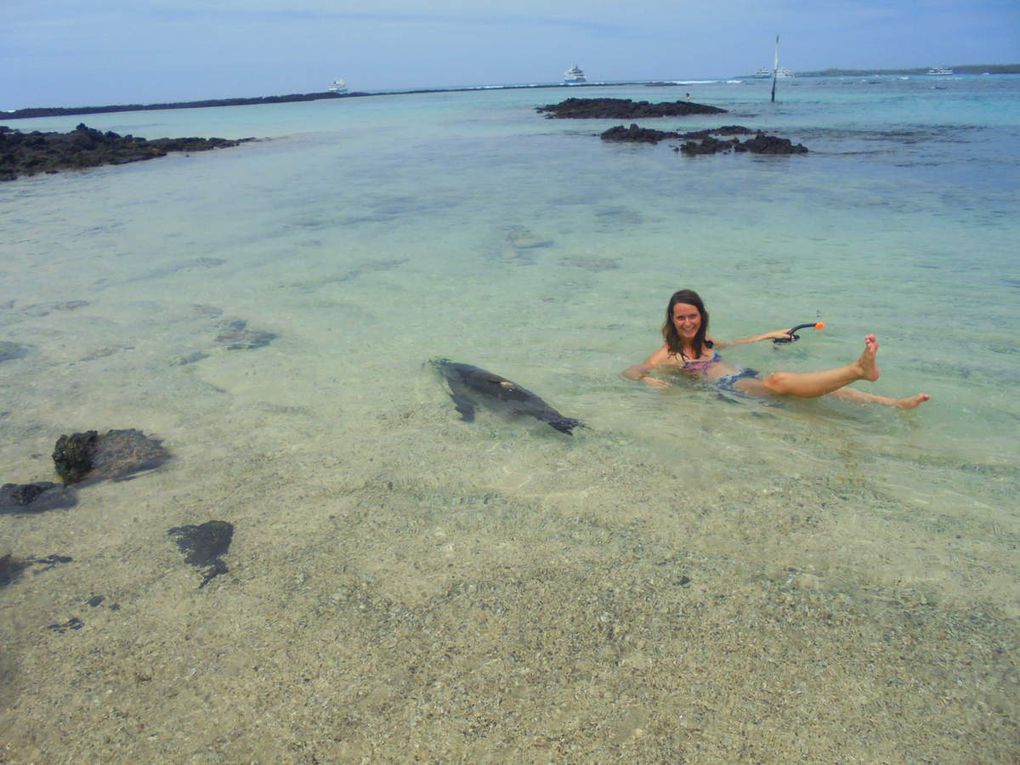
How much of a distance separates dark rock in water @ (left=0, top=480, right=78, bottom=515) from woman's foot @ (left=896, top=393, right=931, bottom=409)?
6.24 m

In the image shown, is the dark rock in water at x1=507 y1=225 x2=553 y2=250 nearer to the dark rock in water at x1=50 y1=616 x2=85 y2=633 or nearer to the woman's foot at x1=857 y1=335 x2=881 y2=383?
the woman's foot at x1=857 y1=335 x2=881 y2=383

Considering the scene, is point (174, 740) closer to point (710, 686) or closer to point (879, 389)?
point (710, 686)

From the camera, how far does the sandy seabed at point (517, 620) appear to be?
2.64 m

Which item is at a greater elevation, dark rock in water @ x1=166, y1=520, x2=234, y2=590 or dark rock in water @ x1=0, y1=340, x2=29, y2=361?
dark rock in water @ x1=0, y1=340, x2=29, y2=361

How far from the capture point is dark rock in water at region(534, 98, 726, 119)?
47.5 m

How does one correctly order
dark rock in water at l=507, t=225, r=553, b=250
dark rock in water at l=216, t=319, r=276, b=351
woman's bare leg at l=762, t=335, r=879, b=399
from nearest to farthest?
woman's bare leg at l=762, t=335, r=879, b=399 < dark rock in water at l=216, t=319, r=276, b=351 < dark rock in water at l=507, t=225, r=553, b=250

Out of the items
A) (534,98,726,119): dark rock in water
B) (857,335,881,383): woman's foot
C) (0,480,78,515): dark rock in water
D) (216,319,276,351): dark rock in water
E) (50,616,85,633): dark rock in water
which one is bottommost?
(50,616,85,633): dark rock in water

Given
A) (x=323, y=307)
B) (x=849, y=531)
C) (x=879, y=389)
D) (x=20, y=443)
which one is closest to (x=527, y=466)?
(x=849, y=531)

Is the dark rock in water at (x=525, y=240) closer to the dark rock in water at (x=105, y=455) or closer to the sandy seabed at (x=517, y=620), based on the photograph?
the sandy seabed at (x=517, y=620)

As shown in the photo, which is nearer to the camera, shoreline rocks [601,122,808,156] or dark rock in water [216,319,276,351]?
dark rock in water [216,319,276,351]

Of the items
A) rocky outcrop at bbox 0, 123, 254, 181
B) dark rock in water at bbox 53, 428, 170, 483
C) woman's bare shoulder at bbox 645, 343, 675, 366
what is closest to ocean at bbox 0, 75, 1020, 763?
dark rock in water at bbox 53, 428, 170, 483

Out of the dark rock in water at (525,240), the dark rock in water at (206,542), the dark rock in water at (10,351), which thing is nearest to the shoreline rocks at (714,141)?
the dark rock in water at (525,240)

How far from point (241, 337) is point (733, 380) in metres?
5.58

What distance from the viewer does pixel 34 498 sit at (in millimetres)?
4477
